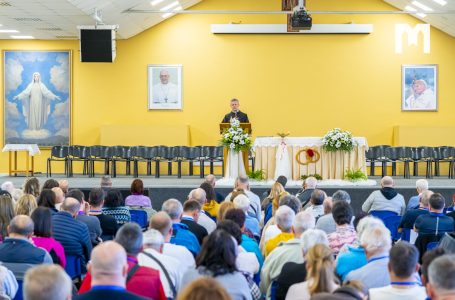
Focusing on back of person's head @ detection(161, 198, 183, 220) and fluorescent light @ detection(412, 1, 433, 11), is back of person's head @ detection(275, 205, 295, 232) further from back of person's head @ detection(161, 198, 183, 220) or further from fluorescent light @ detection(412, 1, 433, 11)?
fluorescent light @ detection(412, 1, 433, 11)

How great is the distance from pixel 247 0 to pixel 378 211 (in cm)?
1192

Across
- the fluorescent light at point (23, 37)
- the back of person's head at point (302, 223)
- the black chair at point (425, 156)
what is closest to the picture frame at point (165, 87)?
the fluorescent light at point (23, 37)

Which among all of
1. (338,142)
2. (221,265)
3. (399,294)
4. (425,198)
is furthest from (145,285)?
(338,142)

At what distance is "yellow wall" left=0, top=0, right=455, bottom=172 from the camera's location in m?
20.8

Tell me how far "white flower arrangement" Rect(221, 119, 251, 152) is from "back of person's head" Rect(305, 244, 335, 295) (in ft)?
33.1

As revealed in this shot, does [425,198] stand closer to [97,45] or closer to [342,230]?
[342,230]

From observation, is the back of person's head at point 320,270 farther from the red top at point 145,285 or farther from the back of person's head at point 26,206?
the back of person's head at point 26,206

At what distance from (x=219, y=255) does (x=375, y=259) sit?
1.07 meters

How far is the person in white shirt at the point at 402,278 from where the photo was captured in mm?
3926

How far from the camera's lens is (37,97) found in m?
20.8

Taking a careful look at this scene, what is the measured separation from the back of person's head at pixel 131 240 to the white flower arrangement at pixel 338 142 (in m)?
10.0

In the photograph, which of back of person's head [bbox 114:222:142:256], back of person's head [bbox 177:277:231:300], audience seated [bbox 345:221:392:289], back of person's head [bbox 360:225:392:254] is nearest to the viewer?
back of person's head [bbox 177:277:231:300]

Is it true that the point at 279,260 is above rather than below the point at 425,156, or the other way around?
below

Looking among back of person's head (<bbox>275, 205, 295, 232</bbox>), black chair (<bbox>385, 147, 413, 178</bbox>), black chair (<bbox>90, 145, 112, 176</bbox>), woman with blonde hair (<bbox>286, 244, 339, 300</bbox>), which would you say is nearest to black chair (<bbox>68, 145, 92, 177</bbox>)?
black chair (<bbox>90, 145, 112, 176</bbox>)
